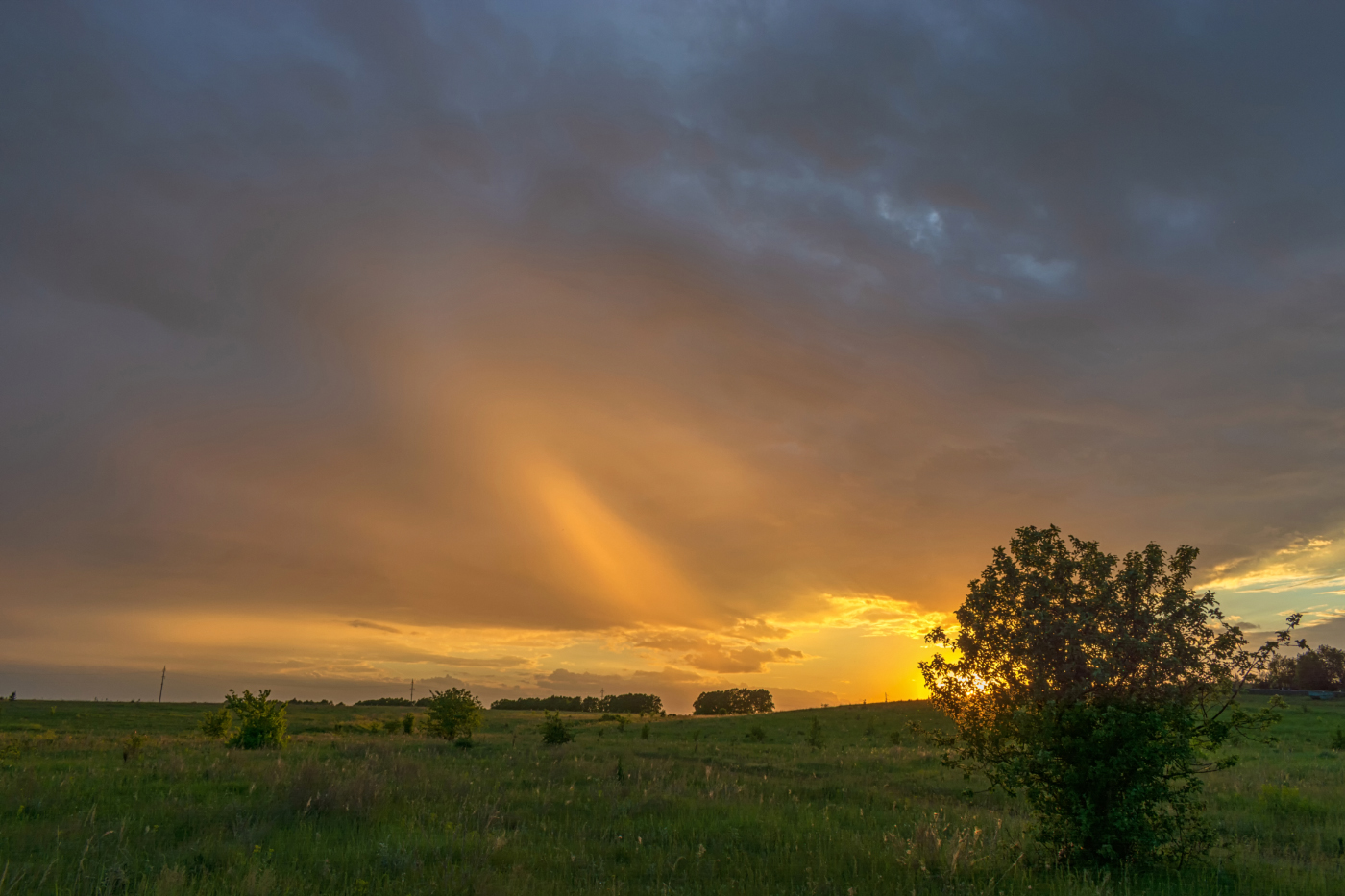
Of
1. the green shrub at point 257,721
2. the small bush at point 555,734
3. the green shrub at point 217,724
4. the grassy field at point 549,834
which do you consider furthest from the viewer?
the small bush at point 555,734

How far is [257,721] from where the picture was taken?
1117 inches

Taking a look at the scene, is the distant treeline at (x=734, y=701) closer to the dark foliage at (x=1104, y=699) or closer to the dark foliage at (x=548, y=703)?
the dark foliage at (x=548, y=703)

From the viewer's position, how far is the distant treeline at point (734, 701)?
149438 mm

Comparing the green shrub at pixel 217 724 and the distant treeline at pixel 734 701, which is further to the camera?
the distant treeline at pixel 734 701

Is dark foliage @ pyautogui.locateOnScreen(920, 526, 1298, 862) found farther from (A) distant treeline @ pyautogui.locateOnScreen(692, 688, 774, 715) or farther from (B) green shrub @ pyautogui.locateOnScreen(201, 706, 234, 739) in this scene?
(A) distant treeline @ pyautogui.locateOnScreen(692, 688, 774, 715)

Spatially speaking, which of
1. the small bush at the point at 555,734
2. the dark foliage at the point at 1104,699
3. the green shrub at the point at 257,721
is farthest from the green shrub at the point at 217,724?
the dark foliage at the point at 1104,699

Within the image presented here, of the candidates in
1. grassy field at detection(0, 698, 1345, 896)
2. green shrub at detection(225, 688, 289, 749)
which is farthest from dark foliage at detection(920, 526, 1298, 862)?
green shrub at detection(225, 688, 289, 749)

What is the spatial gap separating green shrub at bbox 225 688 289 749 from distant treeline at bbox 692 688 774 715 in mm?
128844

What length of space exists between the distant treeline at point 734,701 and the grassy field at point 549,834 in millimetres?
136047

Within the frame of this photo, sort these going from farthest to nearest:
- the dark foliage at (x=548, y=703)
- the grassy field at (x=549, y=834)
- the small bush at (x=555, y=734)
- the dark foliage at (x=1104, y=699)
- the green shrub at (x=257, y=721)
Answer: the dark foliage at (x=548, y=703) → the small bush at (x=555, y=734) → the green shrub at (x=257, y=721) → the dark foliage at (x=1104, y=699) → the grassy field at (x=549, y=834)

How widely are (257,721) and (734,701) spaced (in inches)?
5291

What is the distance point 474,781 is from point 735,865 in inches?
348

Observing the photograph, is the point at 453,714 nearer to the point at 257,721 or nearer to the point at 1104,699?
the point at 257,721

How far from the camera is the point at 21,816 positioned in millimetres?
11258
